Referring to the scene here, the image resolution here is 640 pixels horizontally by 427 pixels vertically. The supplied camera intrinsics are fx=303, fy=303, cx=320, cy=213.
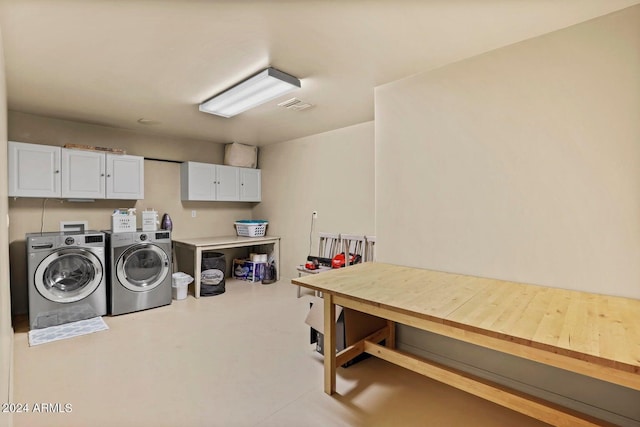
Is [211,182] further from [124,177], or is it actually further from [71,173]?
[71,173]

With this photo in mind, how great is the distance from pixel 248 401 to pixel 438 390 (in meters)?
1.27

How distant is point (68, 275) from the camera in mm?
3275

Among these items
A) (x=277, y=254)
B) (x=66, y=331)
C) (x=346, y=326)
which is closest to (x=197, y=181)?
(x=277, y=254)

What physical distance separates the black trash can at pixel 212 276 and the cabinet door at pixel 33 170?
6.12ft

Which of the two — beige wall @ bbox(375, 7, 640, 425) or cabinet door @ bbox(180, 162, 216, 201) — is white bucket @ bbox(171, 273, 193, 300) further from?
beige wall @ bbox(375, 7, 640, 425)

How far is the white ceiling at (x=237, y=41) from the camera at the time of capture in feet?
5.33

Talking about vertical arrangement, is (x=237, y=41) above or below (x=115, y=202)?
above

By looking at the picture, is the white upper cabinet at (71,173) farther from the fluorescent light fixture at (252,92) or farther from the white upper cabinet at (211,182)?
the fluorescent light fixture at (252,92)

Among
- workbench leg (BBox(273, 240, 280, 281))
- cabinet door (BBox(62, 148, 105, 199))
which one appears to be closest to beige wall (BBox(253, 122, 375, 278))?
workbench leg (BBox(273, 240, 280, 281))

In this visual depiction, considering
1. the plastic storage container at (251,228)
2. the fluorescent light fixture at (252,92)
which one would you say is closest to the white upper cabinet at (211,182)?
the plastic storage container at (251,228)

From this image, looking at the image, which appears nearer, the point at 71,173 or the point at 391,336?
the point at 391,336

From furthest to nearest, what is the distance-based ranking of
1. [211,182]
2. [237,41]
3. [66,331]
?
[211,182]
[66,331]
[237,41]

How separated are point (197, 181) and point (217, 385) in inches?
127

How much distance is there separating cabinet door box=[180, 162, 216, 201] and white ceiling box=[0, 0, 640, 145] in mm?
1612
